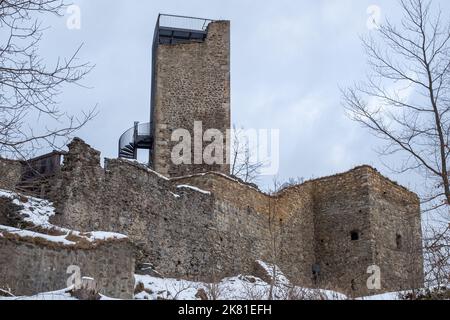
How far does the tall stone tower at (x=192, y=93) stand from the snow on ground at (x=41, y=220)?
35.3ft

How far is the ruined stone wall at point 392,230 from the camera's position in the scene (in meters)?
24.0

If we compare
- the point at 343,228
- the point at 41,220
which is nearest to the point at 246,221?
the point at 343,228

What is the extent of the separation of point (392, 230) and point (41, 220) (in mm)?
12352

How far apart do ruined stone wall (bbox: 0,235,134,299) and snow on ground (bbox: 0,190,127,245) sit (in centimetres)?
13

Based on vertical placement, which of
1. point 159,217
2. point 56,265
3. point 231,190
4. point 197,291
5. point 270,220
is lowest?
point 197,291

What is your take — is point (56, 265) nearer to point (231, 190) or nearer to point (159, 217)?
point (159, 217)

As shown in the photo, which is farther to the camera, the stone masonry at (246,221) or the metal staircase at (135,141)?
the metal staircase at (135,141)

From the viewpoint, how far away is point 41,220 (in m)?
16.1

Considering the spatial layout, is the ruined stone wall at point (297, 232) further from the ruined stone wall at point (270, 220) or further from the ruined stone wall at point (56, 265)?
the ruined stone wall at point (56, 265)

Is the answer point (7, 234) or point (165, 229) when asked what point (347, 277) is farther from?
point (7, 234)

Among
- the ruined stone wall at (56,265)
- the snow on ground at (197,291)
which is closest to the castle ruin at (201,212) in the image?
the ruined stone wall at (56,265)

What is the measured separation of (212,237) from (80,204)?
4.33 meters

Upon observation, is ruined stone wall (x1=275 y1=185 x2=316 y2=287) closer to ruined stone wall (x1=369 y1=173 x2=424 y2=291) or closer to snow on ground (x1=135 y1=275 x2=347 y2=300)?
ruined stone wall (x1=369 y1=173 x2=424 y2=291)
